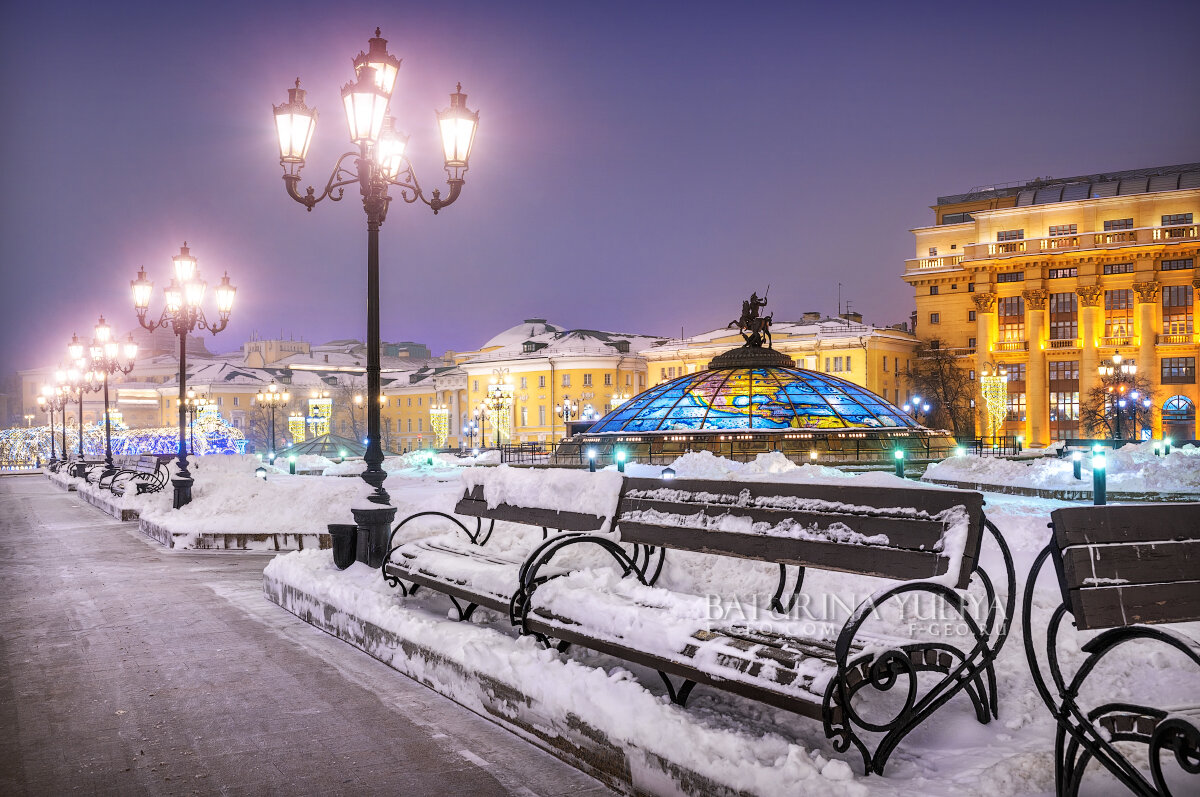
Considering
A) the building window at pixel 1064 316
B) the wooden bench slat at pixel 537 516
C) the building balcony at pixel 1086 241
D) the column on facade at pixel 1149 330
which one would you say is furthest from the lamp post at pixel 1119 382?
the wooden bench slat at pixel 537 516

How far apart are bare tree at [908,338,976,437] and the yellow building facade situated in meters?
3.34

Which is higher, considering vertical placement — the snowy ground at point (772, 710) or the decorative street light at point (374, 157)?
the decorative street light at point (374, 157)

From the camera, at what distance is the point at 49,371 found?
124 m

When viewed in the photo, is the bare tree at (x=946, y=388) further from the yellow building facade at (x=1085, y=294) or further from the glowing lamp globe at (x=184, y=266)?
the glowing lamp globe at (x=184, y=266)

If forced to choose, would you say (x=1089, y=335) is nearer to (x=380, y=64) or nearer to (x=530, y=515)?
(x=380, y=64)

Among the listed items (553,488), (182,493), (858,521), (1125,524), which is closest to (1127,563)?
(1125,524)

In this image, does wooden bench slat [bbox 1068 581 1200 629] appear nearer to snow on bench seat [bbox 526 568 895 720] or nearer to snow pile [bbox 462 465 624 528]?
snow on bench seat [bbox 526 568 895 720]

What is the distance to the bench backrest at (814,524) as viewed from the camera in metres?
3.72

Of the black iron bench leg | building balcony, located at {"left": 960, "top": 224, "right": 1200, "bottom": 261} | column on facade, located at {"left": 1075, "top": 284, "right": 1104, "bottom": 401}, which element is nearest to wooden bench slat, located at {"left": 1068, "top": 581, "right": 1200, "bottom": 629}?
the black iron bench leg

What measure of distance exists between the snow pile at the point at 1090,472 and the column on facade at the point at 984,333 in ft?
156

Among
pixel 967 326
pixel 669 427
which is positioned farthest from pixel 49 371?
pixel 669 427

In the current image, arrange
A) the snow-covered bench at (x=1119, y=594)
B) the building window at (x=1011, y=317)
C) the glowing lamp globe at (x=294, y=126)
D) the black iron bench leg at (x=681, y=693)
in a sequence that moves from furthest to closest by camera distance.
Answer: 1. the building window at (x=1011, y=317)
2. the glowing lamp globe at (x=294, y=126)
3. the black iron bench leg at (x=681, y=693)
4. the snow-covered bench at (x=1119, y=594)

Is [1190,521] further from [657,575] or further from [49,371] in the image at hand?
[49,371]

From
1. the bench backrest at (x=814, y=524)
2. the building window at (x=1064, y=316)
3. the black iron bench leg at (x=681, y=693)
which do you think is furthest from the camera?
the building window at (x=1064, y=316)
